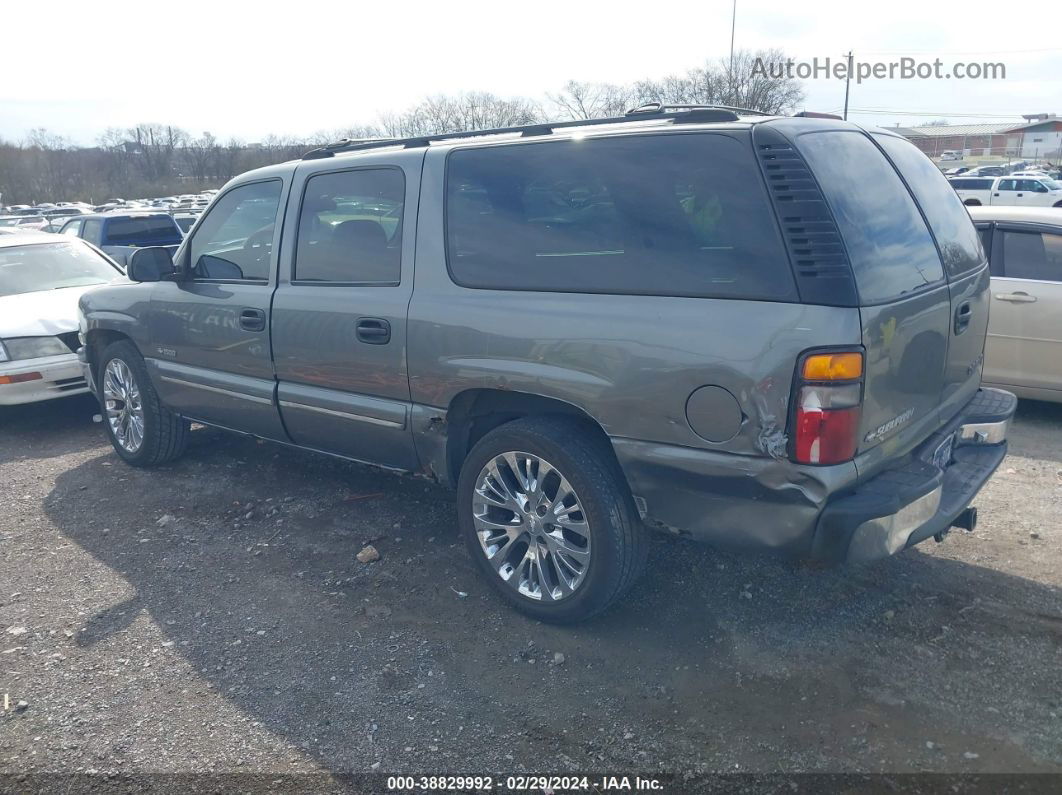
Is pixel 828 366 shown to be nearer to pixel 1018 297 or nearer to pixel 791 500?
pixel 791 500

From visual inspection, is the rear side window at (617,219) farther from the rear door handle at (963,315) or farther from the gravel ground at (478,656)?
the gravel ground at (478,656)

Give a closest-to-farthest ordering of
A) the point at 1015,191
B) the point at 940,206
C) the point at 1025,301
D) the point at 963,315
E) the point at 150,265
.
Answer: the point at 963,315, the point at 940,206, the point at 150,265, the point at 1025,301, the point at 1015,191

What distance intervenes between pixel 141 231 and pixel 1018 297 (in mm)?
11348

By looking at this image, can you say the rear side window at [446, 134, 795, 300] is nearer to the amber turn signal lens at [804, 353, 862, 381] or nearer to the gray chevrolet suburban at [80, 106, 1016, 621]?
the gray chevrolet suburban at [80, 106, 1016, 621]

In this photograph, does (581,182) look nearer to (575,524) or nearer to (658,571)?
(575,524)

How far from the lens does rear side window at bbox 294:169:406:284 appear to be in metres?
3.90

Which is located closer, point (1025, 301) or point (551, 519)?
point (551, 519)

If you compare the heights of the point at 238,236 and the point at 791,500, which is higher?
the point at 238,236

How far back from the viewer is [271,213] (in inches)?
178

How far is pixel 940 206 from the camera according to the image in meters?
3.64

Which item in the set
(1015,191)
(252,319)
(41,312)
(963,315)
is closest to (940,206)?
(963,315)

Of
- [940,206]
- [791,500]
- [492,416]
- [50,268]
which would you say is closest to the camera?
[791,500]

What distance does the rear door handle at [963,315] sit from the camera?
136 inches

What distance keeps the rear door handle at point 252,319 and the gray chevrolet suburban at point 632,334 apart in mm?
22
